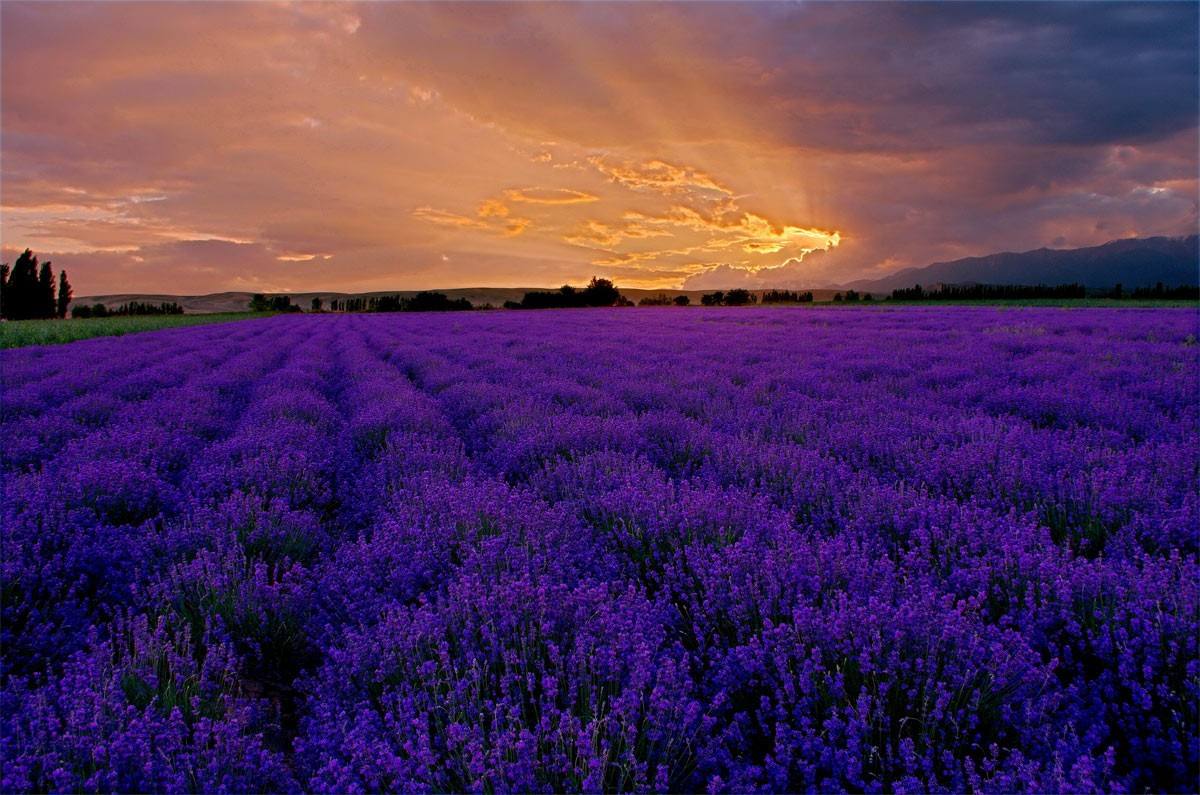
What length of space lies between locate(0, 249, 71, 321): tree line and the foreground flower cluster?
60678 millimetres

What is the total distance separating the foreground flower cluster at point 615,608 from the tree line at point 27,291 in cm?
6068

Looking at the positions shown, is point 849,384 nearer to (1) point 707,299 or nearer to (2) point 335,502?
(2) point 335,502

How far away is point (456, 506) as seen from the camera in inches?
110

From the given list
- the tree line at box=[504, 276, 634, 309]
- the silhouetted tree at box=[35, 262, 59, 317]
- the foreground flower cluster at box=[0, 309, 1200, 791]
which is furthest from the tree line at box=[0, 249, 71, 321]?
the foreground flower cluster at box=[0, 309, 1200, 791]

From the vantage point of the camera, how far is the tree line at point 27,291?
49875 millimetres

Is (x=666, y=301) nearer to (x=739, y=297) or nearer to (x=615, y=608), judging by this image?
(x=739, y=297)

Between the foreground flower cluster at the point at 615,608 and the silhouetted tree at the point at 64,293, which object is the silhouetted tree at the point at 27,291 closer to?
the silhouetted tree at the point at 64,293

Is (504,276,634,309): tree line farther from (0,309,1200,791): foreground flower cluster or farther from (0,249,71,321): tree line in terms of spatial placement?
(0,309,1200,791): foreground flower cluster

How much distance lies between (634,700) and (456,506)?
4.97 ft

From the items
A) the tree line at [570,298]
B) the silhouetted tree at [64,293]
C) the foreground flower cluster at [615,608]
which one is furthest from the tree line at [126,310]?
the foreground flower cluster at [615,608]

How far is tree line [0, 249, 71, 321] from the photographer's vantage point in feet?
164

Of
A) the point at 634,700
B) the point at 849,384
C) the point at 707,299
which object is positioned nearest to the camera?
the point at 634,700

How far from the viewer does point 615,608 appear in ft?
6.32

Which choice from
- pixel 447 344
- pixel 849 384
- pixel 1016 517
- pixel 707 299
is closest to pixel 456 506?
pixel 1016 517
